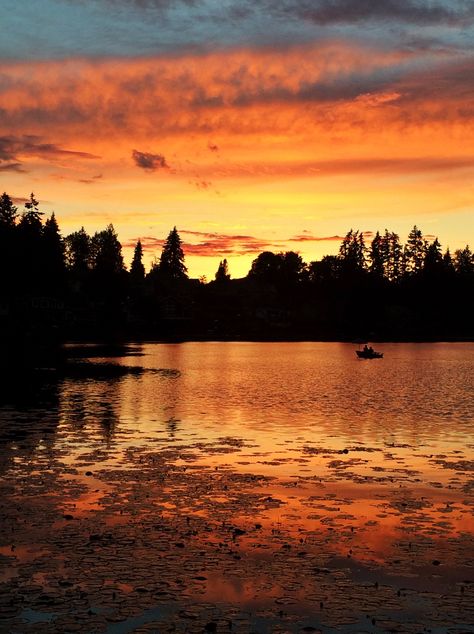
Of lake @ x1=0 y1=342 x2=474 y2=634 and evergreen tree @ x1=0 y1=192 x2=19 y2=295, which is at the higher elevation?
evergreen tree @ x1=0 y1=192 x2=19 y2=295

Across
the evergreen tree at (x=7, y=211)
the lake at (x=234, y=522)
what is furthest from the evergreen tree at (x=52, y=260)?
the lake at (x=234, y=522)

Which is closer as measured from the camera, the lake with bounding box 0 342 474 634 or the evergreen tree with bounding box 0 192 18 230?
the lake with bounding box 0 342 474 634

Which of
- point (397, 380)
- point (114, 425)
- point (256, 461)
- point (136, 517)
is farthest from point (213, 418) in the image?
point (397, 380)

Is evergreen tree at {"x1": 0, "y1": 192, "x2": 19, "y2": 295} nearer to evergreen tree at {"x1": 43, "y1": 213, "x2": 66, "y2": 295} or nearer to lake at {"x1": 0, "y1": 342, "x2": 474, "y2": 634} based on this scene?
evergreen tree at {"x1": 43, "y1": 213, "x2": 66, "y2": 295}

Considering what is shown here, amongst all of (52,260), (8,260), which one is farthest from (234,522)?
(52,260)

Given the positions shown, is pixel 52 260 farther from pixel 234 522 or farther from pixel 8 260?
pixel 234 522

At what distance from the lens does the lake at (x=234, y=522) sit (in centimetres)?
1131

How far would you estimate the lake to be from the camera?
445 inches

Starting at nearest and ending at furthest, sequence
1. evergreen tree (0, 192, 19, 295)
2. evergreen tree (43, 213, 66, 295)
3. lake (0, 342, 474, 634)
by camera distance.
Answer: lake (0, 342, 474, 634), evergreen tree (0, 192, 19, 295), evergreen tree (43, 213, 66, 295)

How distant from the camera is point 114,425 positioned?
32.8m

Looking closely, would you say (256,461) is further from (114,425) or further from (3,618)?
(3,618)

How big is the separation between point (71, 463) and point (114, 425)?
960 cm

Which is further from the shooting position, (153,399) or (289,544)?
(153,399)

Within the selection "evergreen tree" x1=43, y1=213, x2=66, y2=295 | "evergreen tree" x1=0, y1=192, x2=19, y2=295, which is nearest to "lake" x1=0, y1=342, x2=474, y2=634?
"evergreen tree" x1=0, y1=192, x2=19, y2=295
